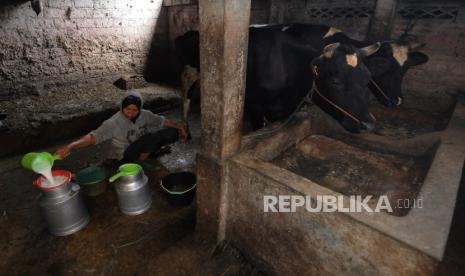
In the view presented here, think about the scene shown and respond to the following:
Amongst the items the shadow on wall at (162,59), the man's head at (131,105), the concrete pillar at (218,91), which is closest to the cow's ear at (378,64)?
the concrete pillar at (218,91)

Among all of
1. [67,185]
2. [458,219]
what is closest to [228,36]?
[67,185]

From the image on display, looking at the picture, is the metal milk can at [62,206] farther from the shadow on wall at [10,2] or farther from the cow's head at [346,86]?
the shadow on wall at [10,2]

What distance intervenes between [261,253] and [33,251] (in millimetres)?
2106

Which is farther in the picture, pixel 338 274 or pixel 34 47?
pixel 34 47

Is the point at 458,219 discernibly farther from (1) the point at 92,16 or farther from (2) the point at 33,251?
(1) the point at 92,16

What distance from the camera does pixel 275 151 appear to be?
2.78 meters

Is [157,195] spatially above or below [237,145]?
below

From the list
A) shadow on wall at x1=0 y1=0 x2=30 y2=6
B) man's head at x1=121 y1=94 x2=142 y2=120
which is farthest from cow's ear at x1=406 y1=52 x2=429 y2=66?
shadow on wall at x1=0 y1=0 x2=30 y2=6

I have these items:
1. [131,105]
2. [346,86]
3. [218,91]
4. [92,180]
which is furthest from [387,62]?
[92,180]

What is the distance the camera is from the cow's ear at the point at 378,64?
11.6ft

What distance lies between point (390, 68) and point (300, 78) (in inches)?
47.8

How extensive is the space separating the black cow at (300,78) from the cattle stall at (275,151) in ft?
0.06

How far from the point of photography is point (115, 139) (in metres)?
3.66

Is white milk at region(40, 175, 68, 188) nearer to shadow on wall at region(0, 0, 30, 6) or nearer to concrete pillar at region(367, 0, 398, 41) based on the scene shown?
shadow on wall at region(0, 0, 30, 6)
